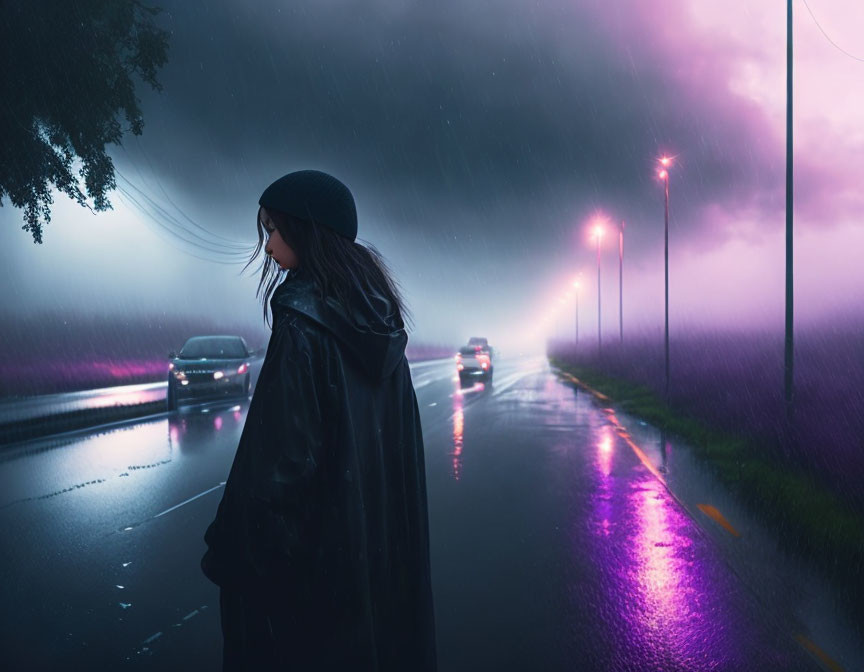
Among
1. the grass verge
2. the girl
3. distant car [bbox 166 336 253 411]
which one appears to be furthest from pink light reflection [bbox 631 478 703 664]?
distant car [bbox 166 336 253 411]

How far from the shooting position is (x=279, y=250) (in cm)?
201

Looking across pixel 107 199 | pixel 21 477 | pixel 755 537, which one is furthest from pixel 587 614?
pixel 107 199

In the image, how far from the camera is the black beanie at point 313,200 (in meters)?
1.97

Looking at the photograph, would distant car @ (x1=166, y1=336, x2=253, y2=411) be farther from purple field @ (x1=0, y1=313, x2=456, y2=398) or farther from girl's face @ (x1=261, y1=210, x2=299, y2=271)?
girl's face @ (x1=261, y1=210, x2=299, y2=271)

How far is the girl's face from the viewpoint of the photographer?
2.01m

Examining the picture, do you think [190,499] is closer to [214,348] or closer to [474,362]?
[214,348]

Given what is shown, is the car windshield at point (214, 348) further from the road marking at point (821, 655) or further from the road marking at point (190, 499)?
the road marking at point (821, 655)

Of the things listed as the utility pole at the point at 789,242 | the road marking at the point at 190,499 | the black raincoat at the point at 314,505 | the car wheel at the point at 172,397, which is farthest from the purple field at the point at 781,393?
the car wheel at the point at 172,397

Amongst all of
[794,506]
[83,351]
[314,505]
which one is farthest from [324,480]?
[83,351]

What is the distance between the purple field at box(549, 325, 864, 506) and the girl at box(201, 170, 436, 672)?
6366 mm

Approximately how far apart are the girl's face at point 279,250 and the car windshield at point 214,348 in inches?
690

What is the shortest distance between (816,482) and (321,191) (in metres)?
7.76

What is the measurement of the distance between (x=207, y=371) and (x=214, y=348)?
5.32 ft

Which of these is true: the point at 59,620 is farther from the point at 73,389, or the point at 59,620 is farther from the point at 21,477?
the point at 73,389
